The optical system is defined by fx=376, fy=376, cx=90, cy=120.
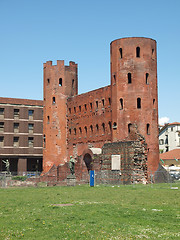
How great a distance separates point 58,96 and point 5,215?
43510mm

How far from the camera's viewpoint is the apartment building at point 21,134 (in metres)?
67.9

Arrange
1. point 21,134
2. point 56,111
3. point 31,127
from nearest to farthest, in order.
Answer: point 56,111 → point 21,134 → point 31,127

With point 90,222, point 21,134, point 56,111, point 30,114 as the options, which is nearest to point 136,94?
point 56,111

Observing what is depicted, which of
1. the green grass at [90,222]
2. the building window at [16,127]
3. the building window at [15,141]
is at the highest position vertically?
the building window at [16,127]

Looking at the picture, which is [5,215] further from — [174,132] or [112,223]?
[174,132]

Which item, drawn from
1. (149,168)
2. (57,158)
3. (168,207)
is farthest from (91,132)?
(168,207)

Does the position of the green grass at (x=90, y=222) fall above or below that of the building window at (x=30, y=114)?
below

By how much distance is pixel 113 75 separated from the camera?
1836 inches

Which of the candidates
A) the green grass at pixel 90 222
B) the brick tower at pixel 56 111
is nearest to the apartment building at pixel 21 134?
the brick tower at pixel 56 111

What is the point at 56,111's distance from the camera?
2302 inches

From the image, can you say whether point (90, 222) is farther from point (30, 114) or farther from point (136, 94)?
point (30, 114)

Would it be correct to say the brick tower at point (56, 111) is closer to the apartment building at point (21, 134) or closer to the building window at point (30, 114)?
the apartment building at point (21, 134)

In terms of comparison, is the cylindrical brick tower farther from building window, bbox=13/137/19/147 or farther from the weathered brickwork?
building window, bbox=13/137/19/147

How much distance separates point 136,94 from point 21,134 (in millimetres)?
31483
